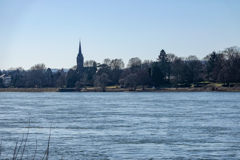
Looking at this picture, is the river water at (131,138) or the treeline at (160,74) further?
the treeline at (160,74)

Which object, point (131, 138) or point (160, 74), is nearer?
point (131, 138)

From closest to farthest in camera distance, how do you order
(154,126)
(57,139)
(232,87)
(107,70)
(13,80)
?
Answer: 1. (57,139)
2. (154,126)
3. (232,87)
4. (107,70)
5. (13,80)

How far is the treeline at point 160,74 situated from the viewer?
123 metres

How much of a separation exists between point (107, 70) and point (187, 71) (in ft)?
154

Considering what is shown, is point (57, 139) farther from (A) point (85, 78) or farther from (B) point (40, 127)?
(A) point (85, 78)

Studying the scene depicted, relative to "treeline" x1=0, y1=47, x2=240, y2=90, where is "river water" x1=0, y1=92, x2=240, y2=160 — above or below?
below

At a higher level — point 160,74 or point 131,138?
point 160,74

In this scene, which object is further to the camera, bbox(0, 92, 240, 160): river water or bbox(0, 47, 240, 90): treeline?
bbox(0, 47, 240, 90): treeline

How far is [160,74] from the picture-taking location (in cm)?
→ 13125

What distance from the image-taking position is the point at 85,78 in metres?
153

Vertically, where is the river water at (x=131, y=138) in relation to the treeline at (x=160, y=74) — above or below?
below

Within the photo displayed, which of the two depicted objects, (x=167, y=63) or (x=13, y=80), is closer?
(x=167, y=63)

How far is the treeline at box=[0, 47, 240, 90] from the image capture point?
123 meters

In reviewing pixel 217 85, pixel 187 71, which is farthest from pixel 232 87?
pixel 187 71
